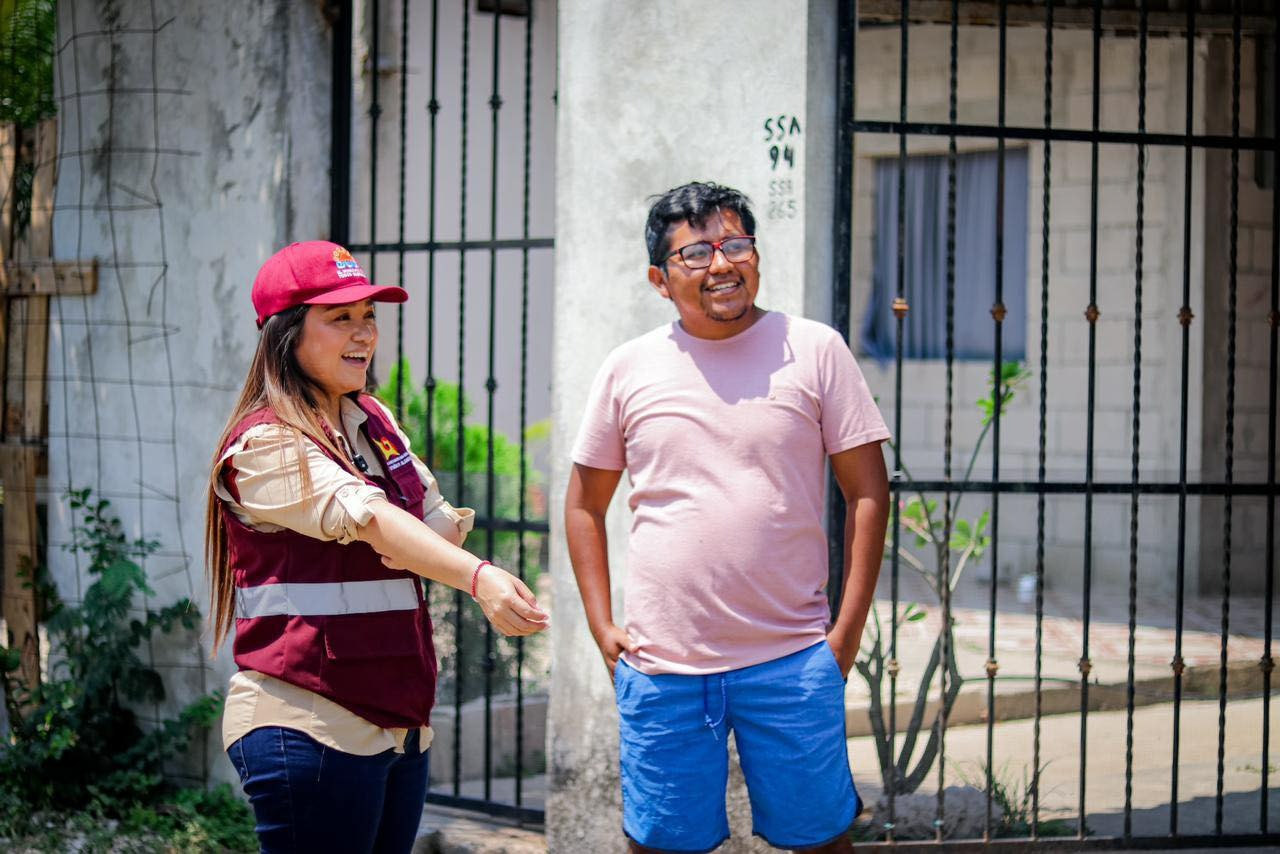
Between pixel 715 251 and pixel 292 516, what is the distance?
1.16 meters

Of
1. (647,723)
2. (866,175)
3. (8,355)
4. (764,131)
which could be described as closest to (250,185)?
(8,355)

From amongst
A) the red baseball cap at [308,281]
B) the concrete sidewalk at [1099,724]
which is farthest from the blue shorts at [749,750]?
the concrete sidewalk at [1099,724]

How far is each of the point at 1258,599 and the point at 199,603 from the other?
727 cm

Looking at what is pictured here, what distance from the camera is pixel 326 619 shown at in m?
2.41

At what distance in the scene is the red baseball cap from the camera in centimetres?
250

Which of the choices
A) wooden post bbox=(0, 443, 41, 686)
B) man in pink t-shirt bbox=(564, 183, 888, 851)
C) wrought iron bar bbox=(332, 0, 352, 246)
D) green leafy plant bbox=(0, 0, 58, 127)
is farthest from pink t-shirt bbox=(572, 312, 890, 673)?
green leafy plant bbox=(0, 0, 58, 127)

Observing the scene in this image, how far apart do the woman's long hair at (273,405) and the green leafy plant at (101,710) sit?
242cm

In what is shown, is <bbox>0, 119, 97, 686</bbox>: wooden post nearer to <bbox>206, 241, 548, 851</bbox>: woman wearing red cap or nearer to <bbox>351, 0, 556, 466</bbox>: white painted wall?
<bbox>206, 241, 548, 851</bbox>: woman wearing red cap

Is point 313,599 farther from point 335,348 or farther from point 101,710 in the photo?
point 101,710

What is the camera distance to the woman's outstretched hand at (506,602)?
2256mm

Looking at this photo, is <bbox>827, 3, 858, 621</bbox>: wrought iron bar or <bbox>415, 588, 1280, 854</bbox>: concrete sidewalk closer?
<bbox>827, 3, 858, 621</bbox>: wrought iron bar

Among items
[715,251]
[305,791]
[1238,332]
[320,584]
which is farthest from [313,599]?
[1238,332]

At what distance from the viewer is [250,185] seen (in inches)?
191

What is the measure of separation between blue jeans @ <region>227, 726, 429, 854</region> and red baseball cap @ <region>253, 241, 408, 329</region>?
75 cm
